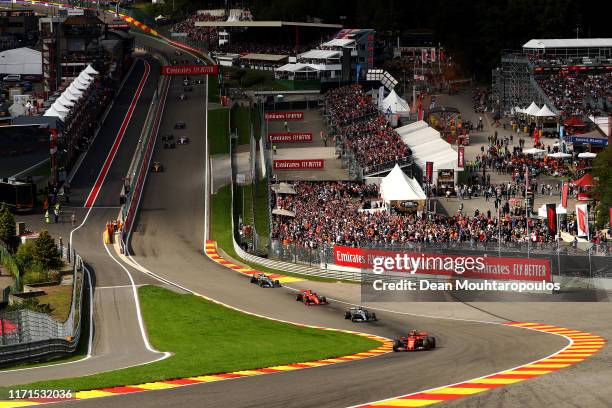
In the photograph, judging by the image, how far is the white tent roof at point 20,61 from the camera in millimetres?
153500

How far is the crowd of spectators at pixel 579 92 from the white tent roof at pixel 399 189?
3510cm

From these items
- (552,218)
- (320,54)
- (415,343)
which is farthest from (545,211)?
(320,54)

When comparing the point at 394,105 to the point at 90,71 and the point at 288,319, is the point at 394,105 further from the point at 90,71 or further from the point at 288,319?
the point at 288,319

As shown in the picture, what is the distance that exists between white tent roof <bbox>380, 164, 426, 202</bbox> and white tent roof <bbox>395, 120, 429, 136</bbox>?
23.6 m

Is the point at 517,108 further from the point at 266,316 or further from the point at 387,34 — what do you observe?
the point at 266,316

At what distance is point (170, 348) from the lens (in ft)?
153

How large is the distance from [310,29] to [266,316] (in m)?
109

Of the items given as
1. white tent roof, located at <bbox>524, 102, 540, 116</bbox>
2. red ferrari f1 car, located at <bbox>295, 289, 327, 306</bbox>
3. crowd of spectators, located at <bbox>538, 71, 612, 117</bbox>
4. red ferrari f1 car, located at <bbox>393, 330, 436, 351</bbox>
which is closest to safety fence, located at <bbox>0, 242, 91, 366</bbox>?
red ferrari f1 car, located at <bbox>393, 330, 436, 351</bbox>

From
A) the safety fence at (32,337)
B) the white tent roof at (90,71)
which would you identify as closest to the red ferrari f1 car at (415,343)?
the safety fence at (32,337)

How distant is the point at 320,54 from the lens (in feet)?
454

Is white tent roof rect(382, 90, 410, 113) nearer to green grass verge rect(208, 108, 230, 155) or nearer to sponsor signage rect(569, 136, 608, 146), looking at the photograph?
green grass verge rect(208, 108, 230, 155)

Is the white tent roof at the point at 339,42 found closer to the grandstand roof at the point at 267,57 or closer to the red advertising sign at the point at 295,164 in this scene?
the grandstand roof at the point at 267,57

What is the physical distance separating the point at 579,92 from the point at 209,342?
74474 millimetres

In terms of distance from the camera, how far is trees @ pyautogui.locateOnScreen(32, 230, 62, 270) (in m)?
66.1
